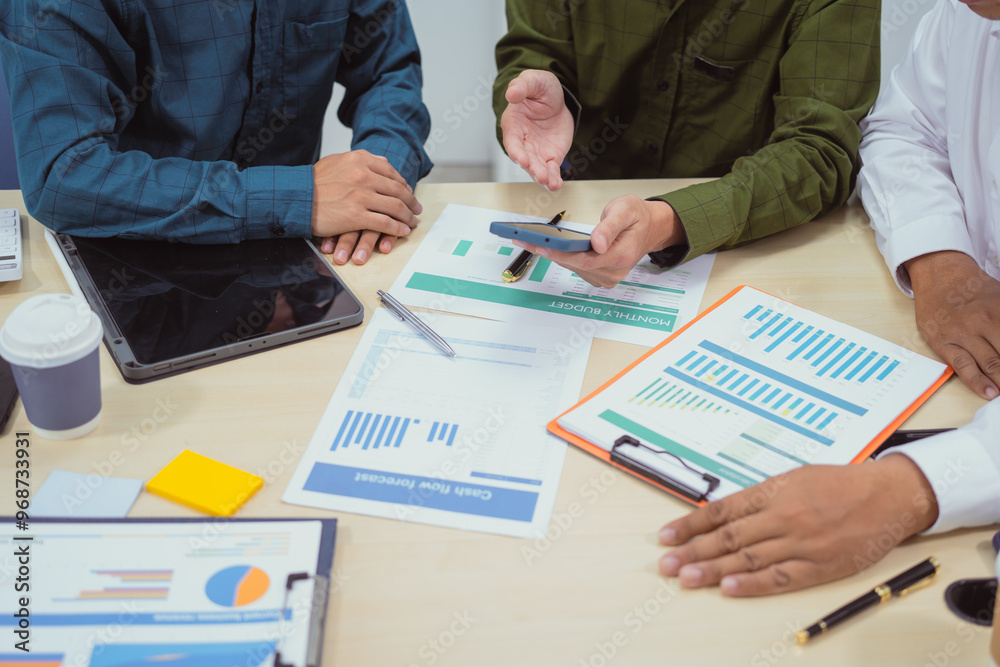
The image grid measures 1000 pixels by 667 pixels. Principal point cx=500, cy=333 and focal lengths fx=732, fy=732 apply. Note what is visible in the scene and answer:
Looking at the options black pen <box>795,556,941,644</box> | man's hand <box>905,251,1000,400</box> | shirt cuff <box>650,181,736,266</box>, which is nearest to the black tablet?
shirt cuff <box>650,181,736,266</box>

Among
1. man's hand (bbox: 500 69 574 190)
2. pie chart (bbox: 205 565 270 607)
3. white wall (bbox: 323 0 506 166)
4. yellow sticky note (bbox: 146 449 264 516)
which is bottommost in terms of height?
white wall (bbox: 323 0 506 166)

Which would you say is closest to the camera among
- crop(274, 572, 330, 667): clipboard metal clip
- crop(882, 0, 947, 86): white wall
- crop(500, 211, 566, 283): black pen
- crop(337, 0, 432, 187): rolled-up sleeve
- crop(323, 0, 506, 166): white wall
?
crop(274, 572, 330, 667): clipboard metal clip

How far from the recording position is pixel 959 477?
65cm

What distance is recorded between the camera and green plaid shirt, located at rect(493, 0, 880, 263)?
1.07 metres

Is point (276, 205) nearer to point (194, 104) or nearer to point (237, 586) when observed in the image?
point (194, 104)

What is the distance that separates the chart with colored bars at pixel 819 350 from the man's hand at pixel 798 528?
182 millimetres

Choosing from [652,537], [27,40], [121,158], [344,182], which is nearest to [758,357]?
[652,537]

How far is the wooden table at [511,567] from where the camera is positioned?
0.56 metres

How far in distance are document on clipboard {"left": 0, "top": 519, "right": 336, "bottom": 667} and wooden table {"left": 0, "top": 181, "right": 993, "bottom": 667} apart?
0.10ft

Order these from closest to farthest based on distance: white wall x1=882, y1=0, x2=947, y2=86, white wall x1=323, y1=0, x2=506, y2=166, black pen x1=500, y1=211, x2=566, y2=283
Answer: black pen x1=500, y1=211, x2=566, y2=283, white wall x1=882, y1=0, x2=947, y2=86, white wall x1=323, y1=0, x2=506, y2=166

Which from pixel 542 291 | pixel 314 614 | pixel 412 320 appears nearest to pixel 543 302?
pixel 542 291

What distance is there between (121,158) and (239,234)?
191 millimetres

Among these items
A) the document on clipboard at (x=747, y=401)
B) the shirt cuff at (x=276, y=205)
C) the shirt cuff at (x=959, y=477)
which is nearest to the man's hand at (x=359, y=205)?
the shirt cuff at (x=276, y=205)

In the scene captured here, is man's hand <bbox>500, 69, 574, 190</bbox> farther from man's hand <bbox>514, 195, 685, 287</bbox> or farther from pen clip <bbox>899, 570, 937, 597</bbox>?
pen clip <bbox>899, 570, 937, 597</bbox>
